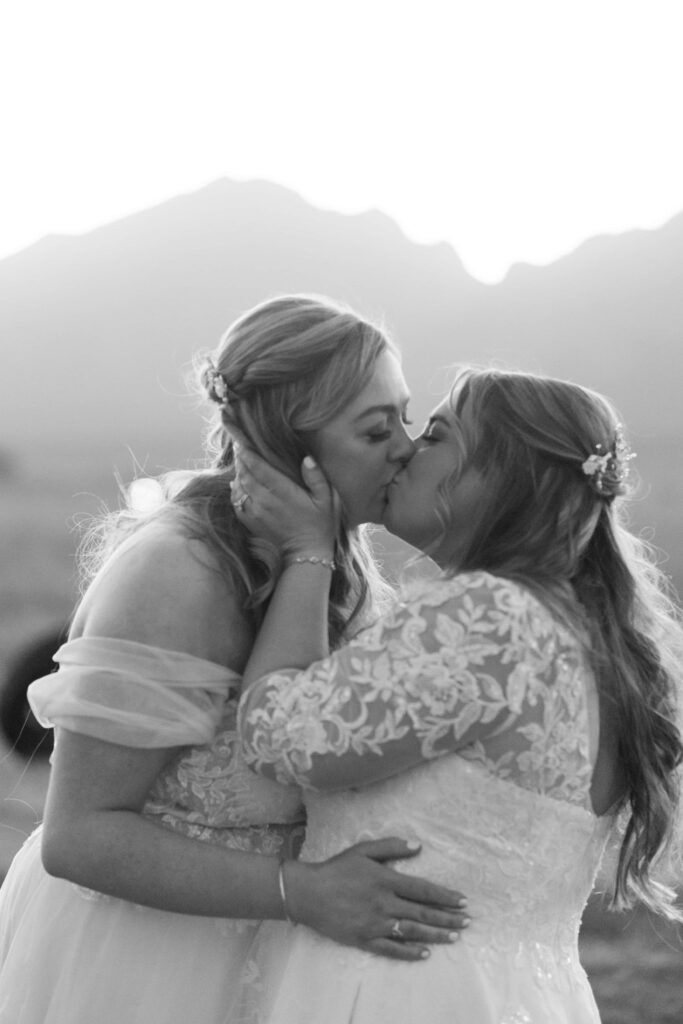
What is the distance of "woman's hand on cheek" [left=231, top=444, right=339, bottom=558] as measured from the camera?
7.96ft

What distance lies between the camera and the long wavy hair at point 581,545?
226 centimetres

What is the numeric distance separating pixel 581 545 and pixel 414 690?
1.54ft

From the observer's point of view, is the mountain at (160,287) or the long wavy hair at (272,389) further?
the mountain at (160,287)

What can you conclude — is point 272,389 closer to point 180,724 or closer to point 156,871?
point 180,724

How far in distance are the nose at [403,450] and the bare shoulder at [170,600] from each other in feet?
1.50

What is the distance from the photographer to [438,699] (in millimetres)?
2066

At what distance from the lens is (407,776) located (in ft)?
7.22

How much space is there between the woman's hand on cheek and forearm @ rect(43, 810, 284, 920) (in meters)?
0.61

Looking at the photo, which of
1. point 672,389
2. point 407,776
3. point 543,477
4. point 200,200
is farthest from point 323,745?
point 200,200

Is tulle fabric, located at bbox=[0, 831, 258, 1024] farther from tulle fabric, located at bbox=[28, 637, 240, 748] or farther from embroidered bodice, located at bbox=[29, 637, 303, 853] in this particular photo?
tulle fabric, located at bbox=[28, 637, 240, 748]

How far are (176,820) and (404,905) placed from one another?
0.52 metres

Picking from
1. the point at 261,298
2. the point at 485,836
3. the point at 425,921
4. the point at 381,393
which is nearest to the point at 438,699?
the point at 485,836

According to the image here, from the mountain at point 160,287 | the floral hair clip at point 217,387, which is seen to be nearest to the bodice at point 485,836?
the floral hair clip at point 217,387

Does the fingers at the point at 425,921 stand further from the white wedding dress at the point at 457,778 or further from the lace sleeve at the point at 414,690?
the lace sleeve at the point at 414,690
